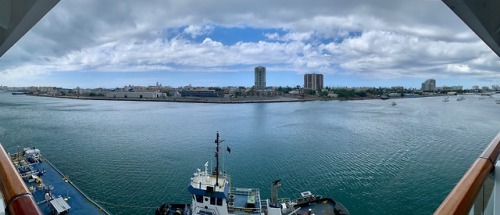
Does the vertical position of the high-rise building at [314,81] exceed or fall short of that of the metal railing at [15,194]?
it exceeds it

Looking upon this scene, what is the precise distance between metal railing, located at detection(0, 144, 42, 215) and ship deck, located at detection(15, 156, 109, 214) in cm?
684

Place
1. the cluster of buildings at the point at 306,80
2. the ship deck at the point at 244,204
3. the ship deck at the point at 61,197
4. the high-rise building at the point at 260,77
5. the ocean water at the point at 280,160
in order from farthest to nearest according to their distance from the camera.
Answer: the high-rise building at the point at 260,77 < the cluster of buildings at the point at 306,80 < the ocean water at the point at 280,160 < the ship deck at the point at 61,197 < the ship deck at the point at 244,204

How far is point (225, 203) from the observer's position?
6.14m

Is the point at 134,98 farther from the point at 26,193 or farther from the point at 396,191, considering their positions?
the point at 26,193

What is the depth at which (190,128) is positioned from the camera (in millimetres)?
23234

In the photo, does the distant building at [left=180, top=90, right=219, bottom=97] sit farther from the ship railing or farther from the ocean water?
the ship railing

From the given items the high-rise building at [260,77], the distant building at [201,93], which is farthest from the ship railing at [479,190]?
the high-rise building at [260,77]

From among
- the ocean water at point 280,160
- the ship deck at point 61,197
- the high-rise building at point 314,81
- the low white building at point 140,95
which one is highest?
the high-rise building at point 314,81

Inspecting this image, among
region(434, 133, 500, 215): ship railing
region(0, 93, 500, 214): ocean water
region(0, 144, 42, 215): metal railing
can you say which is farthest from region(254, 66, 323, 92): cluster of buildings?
region(0, 144, 42, 215): metal railing

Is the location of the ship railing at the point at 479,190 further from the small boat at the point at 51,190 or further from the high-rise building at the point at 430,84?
the high-rise building at the point at 430,84

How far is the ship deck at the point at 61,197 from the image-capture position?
274 inches

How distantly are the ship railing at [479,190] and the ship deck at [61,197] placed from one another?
7392 mm

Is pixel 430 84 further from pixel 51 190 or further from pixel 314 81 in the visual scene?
→ pixel 51 190

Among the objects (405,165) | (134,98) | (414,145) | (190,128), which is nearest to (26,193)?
(405,165)
